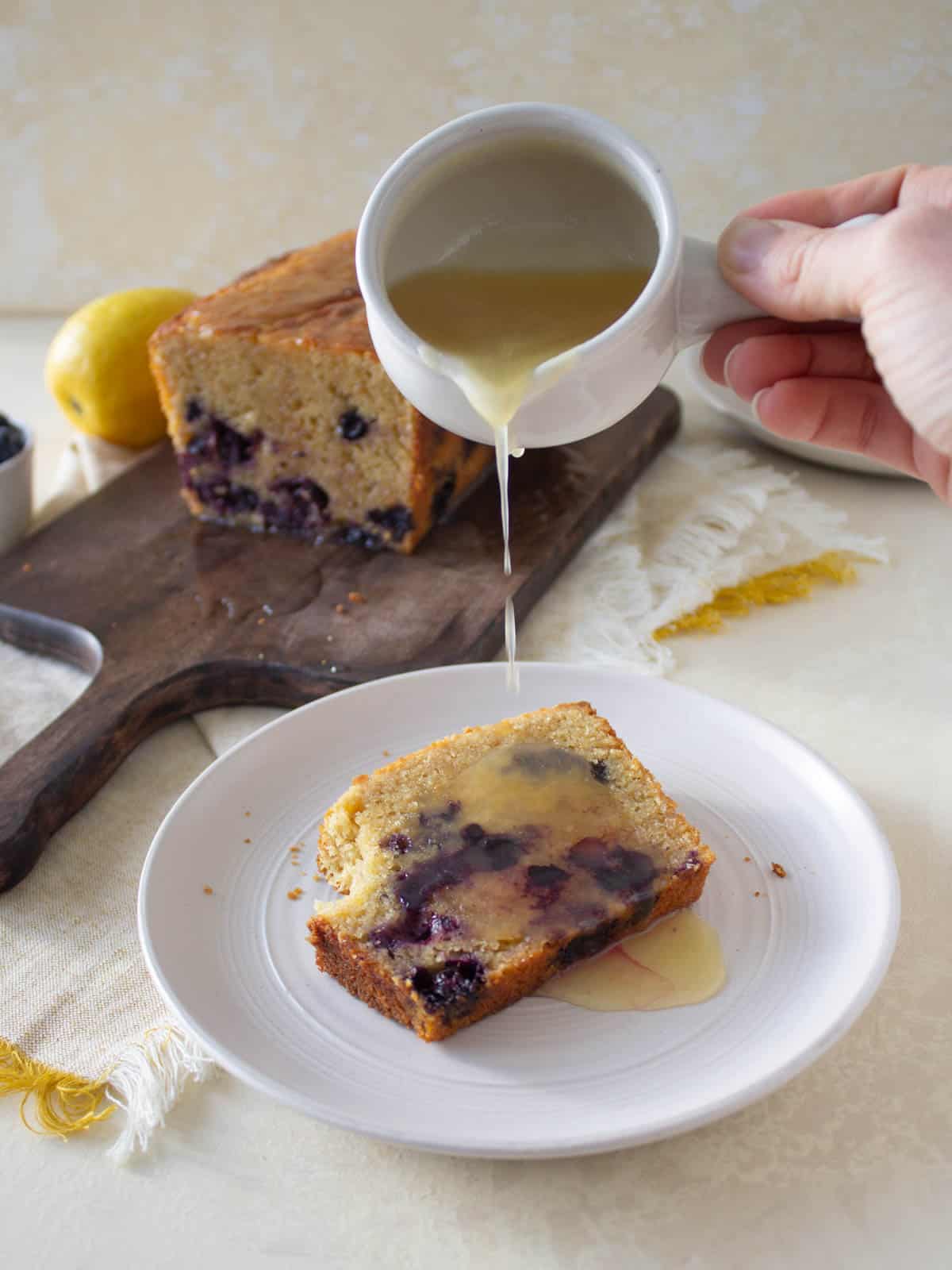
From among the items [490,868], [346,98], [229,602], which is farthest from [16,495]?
[346,98]

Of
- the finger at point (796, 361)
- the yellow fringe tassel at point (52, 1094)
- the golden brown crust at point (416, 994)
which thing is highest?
the finger at point (796, 361)

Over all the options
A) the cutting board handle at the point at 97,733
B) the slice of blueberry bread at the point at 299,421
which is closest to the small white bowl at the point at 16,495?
the slice of blueberry bread at the point at 299,421

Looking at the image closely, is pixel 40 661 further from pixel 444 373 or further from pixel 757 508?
pixel 757 508

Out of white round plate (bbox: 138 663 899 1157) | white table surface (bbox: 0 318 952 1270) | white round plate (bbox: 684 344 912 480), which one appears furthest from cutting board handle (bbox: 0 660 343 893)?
white round plate (bbox: 684 344 912 480)

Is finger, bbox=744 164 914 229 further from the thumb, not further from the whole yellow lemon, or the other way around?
the whole yellow lemon

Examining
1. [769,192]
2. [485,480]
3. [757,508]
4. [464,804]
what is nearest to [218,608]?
[485,480]

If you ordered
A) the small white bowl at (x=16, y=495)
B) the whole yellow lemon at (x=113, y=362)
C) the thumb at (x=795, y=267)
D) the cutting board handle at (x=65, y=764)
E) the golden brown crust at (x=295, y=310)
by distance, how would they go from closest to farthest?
the thumb at (x=795, y=267)
the cutting board handle at (x=65, y=764)
the golden brown crust at (x=295, y=310)
the small white bowl at (x=16, y=495)
the whole yellow lemon at (x=113, y=362)

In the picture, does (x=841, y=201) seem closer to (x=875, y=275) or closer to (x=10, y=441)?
(x=875, y=275)

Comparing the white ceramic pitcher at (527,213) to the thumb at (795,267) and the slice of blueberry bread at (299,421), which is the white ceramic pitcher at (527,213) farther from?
the slice of blueberry bread at (299,421)
